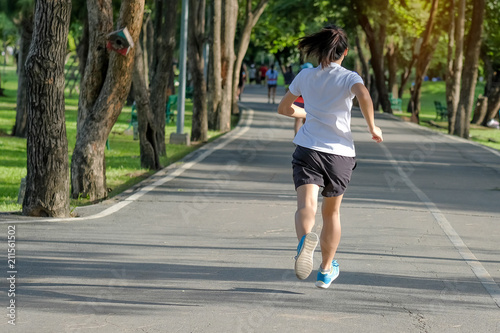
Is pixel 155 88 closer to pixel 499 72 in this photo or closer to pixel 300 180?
pixel 300 180

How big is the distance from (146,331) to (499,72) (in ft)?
144

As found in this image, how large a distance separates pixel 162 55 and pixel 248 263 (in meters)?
12.3

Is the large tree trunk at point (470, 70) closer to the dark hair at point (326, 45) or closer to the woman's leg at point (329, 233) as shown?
the woman's leg at point (329, 233)

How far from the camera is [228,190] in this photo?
13297 mm

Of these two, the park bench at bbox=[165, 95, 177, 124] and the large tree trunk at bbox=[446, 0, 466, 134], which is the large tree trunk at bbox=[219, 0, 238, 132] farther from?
the large tree trunk at bbox=[446, 0, 466, 134]

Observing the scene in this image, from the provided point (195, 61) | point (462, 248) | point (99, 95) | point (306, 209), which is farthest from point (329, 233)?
point (195, 61)

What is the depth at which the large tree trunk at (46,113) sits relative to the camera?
393 inches

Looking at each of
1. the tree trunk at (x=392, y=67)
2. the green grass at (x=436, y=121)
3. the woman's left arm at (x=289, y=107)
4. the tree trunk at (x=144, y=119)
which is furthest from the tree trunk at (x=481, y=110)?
the woman's left arm at (x=289, y=107)

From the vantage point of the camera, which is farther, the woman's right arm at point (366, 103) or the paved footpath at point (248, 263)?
the woman's right arm at point (366, 103)

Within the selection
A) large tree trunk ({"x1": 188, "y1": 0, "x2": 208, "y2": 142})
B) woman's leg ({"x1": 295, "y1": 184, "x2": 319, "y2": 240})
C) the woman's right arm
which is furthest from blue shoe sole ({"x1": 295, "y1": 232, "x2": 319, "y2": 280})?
large tree trunk ({"x1": 188, "y1": 0, "x2": 208, "y2": 142})

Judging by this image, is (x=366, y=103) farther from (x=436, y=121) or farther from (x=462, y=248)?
(x=436, y=121)

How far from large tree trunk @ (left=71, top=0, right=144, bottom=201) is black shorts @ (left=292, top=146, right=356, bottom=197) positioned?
252 inches

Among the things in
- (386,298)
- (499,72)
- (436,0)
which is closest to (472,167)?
(386,298)

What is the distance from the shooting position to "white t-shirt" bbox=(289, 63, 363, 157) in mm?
6418
